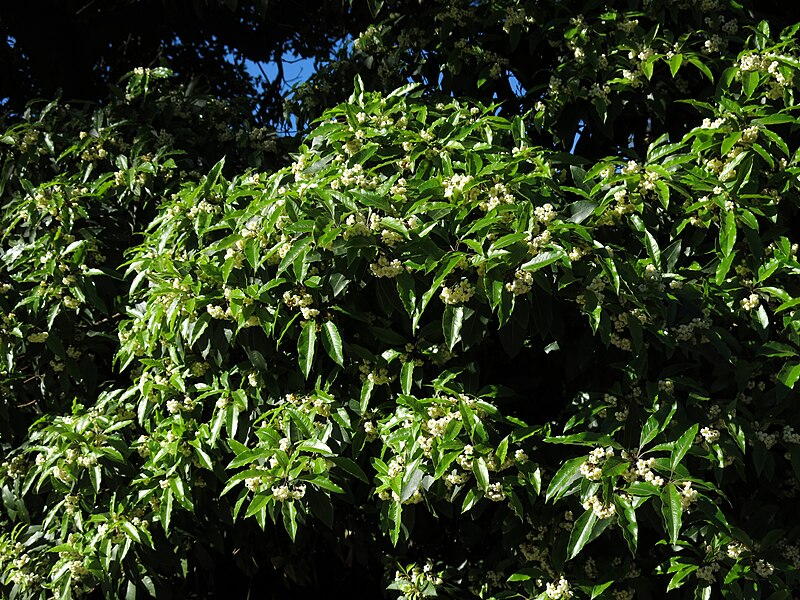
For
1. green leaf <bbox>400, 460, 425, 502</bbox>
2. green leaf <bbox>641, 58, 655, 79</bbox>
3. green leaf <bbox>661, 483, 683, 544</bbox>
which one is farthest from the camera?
green leaf <bbox>641, 58, 655, 79</bbox>

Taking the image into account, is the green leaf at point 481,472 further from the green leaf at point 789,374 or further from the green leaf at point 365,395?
the green leaf at point 789,374

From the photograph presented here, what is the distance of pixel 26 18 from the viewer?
18.5ft

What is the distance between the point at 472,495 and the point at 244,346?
2.89ft

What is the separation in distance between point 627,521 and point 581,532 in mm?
136

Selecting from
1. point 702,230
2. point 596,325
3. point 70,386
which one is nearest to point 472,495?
point 596,325

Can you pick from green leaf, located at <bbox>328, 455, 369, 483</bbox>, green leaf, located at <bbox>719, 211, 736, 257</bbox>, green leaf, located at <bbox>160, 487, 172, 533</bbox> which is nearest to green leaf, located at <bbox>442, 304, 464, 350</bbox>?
green leaf, located at <bbox>328, 455, 369, 483</bbox>

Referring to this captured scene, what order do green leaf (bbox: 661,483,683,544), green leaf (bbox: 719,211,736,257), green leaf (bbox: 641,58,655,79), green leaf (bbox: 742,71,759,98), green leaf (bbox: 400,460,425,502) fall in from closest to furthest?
1. green leaf (bbox: 661,483,683,544)
2. green leaf (bbox: 400,460,425,502)
3. green leaf (bbox: 719,211,736,257)
4. green leaf (bbox: 742,71,759,98)
5. green leaf (bbox: 641,58,655,79)

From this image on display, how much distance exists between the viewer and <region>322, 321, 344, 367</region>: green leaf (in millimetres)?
2895

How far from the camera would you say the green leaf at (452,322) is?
278 centimetres

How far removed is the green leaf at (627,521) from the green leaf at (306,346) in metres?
0.98

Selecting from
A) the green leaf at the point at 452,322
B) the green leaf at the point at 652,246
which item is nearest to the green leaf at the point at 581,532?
the green leaf at the point at 452,322

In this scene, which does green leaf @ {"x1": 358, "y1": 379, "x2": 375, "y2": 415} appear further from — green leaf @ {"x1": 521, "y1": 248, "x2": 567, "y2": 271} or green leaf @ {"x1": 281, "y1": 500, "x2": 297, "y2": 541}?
green leaf @ {"x1": 521, "y1": 248, "x2": 567, "y2": 271}

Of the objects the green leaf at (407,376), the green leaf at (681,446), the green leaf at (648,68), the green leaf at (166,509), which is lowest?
the green leaf at (681,446)

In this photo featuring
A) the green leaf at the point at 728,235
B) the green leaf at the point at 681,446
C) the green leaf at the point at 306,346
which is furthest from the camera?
the green leaf at the point at 728,235
